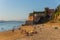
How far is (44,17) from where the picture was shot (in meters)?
112

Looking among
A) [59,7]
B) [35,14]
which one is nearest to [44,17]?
[35,14]

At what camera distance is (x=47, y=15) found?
11206cm

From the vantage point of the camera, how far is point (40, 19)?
A: 110625 millimetres

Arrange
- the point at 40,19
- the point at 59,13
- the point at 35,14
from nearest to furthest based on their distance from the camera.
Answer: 1. the point at 59,13
2. the point at 40,19
3. the point at 35,14

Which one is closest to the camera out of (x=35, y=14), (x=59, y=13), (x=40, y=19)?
(x=59, y=13)

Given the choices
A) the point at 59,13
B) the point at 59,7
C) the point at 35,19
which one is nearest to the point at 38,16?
the point at 35,19

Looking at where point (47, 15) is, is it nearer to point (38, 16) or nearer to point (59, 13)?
point (38, 16)

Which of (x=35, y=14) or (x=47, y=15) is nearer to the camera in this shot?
(x=47, y=15)

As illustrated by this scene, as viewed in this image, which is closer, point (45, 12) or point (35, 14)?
point (45, 12)

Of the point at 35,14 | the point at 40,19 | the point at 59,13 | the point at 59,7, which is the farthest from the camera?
the point at 35,14

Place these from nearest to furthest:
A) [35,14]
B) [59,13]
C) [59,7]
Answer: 1. [59,13]
2. [59,7]
3. [35,14]

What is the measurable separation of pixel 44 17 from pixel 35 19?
7.40 m

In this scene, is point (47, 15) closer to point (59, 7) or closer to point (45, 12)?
point (45, 12)

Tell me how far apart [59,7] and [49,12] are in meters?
25.1
